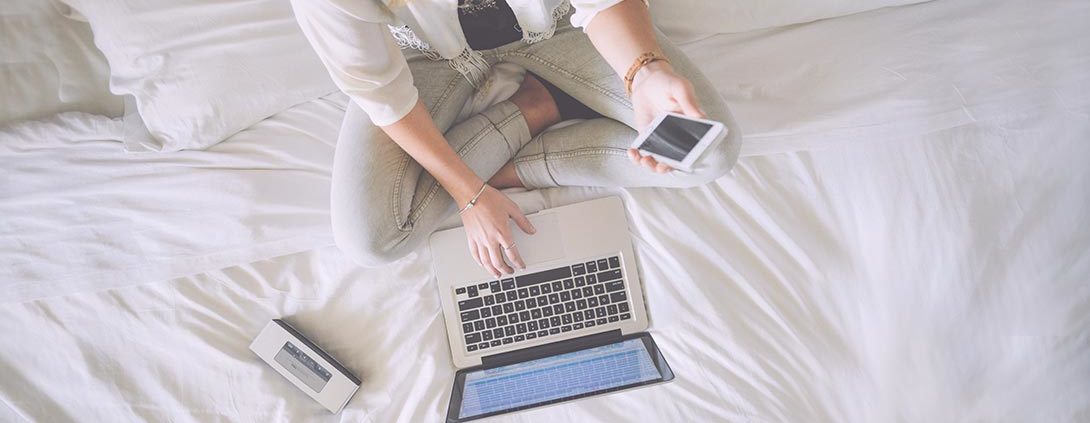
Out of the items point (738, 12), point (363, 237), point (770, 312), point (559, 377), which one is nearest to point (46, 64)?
point (363, 237)

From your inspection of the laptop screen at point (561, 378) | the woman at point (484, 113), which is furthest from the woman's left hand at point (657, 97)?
the laptop screen at point (561, 378)

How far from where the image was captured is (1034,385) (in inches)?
41.3

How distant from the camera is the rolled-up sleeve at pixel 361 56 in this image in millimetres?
856

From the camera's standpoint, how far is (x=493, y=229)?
3.35 feet

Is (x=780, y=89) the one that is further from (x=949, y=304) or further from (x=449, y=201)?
(x=449, y=201)

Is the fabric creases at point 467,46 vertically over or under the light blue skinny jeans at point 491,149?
over

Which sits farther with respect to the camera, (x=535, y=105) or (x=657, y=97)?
(x=535, y=105)

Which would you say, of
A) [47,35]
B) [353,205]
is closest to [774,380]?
[353,205]

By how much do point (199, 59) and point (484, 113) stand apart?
482 mm

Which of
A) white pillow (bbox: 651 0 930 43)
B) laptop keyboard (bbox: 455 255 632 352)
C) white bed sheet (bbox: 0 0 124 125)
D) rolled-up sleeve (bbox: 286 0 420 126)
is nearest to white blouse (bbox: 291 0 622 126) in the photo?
rolled-up sleeve (bbox: 286 0 420 126)

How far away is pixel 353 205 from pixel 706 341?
0.59 metres

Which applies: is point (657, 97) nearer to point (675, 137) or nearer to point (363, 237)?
point (675, 137)

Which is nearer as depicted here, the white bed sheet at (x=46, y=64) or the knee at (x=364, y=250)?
the knee at (x=364, y=250)

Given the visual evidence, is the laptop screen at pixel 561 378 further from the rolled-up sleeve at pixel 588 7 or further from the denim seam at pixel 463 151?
the rolled-up sleeve at pixel 588 7
